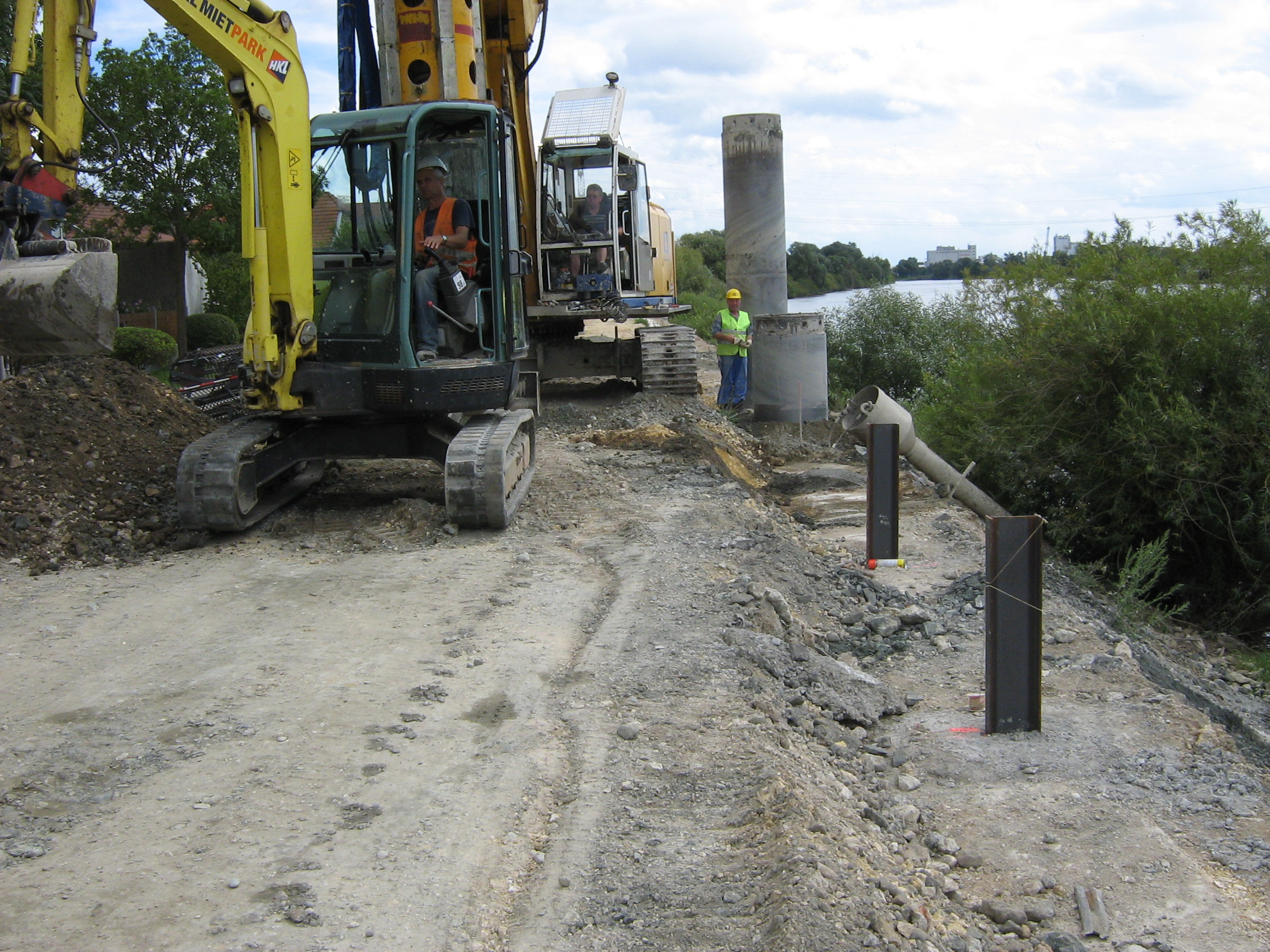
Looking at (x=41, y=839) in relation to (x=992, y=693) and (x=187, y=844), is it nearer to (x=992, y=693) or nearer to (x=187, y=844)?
(x=187, y=844)

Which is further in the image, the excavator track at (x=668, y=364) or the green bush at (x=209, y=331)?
the green bush at (x=209, y=331)

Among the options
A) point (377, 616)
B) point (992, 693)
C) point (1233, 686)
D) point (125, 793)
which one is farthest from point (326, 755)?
point (1233, 686)

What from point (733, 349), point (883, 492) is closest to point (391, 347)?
point (883, 492)

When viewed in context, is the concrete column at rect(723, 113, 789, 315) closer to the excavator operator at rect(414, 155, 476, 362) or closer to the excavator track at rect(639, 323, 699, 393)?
the excavator track at rect(639, 323, 699, 393)

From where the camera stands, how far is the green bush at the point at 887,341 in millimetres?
18953

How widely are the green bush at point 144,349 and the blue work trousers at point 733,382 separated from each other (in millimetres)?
9796

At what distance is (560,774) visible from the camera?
4.12 meters

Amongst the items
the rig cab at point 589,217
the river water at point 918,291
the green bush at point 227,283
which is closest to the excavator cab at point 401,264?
the rig cab at point 589,217

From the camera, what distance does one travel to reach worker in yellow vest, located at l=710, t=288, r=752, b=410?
14719 mm

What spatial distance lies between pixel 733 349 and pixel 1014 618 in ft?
34.6

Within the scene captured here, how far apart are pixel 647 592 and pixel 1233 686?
394cm

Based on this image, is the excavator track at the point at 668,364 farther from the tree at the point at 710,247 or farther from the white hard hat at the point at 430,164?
the tree at the point at 710,247

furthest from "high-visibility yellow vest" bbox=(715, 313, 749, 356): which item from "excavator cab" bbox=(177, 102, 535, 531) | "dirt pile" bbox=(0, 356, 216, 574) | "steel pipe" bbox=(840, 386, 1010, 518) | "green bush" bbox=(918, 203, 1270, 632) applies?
"dirt pile" bbox=(0, 356, 216, 574)

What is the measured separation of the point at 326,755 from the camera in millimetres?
4191
